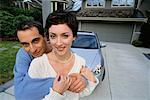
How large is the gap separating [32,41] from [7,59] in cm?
478

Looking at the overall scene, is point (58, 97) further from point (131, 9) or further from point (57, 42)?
point (131, 9)

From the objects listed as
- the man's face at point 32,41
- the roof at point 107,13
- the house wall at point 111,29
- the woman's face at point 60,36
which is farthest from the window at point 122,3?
the woman's face at point 60,36

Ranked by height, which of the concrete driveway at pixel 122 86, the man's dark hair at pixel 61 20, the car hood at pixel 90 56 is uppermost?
the man's dark hair at pixel 61 20

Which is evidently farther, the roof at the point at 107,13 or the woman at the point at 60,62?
the roof at the point at 107,13

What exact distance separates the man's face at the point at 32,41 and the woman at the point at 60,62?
0.12 metres

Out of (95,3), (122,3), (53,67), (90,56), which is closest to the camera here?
(53,67)

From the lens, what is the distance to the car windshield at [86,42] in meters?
4.14

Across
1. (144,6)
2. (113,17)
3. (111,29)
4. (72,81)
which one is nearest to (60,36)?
(72,81)

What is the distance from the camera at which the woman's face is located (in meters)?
0.67

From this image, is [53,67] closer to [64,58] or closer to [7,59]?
[64,58]

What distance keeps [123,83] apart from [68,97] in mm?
3847

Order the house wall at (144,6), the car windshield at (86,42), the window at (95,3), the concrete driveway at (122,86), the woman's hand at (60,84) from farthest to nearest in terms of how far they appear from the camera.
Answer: the window at (95,3)
the house wall at (144,6)
the car windshield at (86,42)
the concrete driveway at (122,86)
the woman's hand at (60,84)

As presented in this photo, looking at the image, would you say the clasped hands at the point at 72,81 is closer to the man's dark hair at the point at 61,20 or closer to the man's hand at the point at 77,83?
the man's hand at the point at 77,83

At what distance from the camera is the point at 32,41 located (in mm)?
825
